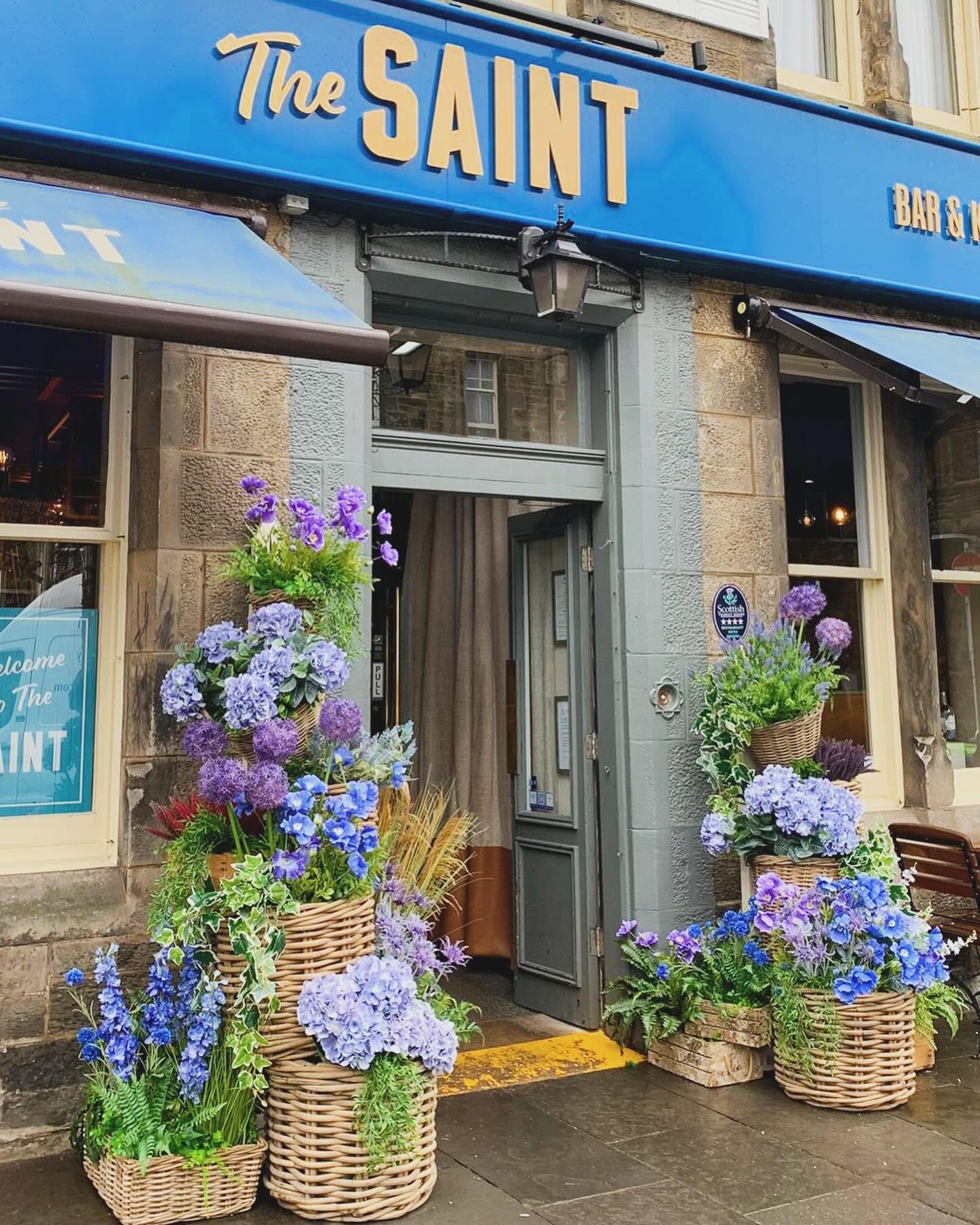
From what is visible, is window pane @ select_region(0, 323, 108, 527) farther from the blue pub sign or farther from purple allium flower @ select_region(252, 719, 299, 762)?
purple allium flower @ select_region(252, 719, 299, 762)

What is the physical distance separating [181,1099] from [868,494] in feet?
15.6

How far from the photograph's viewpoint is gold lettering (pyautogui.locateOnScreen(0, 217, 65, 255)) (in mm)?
3557

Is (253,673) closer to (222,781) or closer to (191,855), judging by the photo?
(222,781)

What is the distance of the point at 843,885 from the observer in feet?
14.9

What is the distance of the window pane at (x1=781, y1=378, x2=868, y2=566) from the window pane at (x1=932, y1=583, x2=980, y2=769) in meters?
0.72

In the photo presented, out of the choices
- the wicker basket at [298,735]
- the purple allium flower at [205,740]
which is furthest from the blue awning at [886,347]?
the purple allium flower at [205,740]

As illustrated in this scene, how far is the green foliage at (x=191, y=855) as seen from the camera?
12.7 ft

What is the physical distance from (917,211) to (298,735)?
4.66 metres

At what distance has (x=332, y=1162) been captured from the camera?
3.53 metres

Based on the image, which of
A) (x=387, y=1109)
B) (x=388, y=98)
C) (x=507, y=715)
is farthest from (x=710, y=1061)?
(x=388, y=98)

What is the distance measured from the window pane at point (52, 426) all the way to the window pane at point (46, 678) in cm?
17

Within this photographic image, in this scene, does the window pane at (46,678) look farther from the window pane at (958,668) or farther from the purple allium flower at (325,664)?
the window pane at (958,668)

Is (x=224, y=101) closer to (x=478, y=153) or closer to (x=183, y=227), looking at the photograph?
(x=183, y=227)

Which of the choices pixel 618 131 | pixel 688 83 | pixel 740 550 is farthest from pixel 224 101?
pixel 740 550
